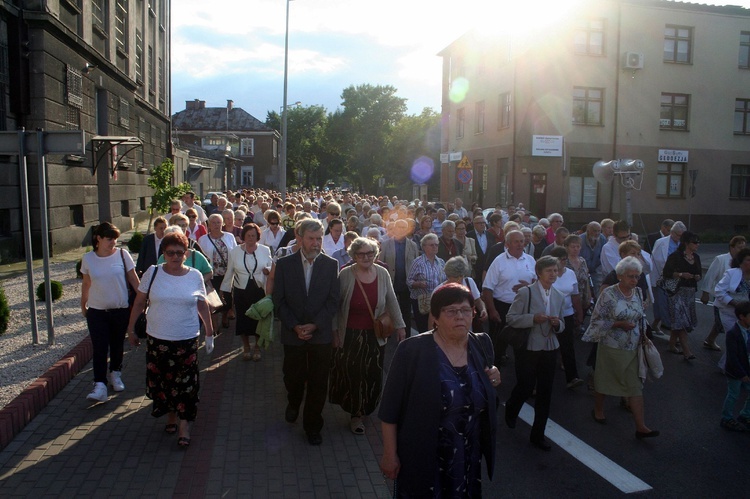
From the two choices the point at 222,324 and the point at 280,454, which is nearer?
the point at 280,454

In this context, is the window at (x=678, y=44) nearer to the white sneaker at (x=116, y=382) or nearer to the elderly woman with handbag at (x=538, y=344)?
the elderly woman with handbag at (x=538, y=344)

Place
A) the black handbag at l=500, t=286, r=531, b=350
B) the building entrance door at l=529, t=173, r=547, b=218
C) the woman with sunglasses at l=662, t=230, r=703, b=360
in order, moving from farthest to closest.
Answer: the building entrance door at l=529, t=173, r=547, b=218 → the woman with sunglasses at l=662, t=230, r=703, b=360 → the black handbag at l=500, t=286, r=531, b=350

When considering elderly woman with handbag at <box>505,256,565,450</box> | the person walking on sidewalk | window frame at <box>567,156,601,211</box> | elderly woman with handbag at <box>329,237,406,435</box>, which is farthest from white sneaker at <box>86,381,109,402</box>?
window frame at <box>567,156,601,211</box>

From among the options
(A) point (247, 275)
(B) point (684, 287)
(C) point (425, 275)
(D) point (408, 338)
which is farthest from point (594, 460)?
(A) point (247, 275)

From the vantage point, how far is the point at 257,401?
6.68 m

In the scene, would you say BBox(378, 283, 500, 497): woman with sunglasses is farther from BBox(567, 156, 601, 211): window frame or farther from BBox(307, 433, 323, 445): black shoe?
BBox(567, 156, 601, 211): window frame

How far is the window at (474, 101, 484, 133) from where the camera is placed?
3681 cm

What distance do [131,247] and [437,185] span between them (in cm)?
5037

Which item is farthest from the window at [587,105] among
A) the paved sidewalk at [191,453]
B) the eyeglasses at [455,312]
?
the eyeglasses at [455,312]

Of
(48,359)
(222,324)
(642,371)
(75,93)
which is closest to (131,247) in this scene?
(75,93)

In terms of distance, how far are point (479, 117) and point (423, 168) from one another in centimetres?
2790

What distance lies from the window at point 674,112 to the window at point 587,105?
333 centimetres

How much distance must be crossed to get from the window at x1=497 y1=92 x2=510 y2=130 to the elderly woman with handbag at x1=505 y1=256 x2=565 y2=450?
91.5ft

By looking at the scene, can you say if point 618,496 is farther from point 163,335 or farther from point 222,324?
point 222,324
